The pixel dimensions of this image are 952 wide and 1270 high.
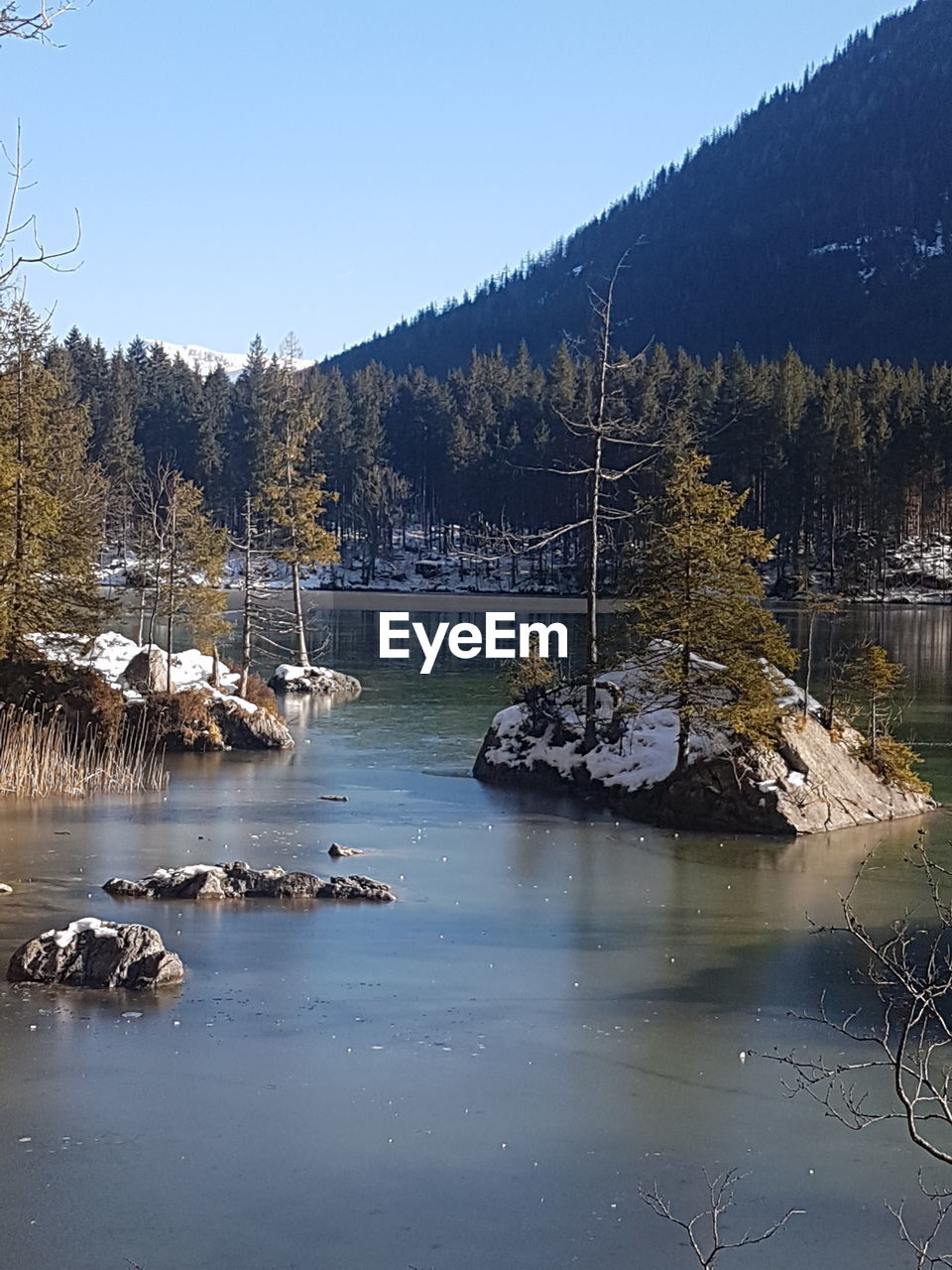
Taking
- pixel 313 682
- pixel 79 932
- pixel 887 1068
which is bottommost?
pixel 887 1068

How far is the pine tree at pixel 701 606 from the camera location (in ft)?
78.8

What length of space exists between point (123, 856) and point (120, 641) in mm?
23182

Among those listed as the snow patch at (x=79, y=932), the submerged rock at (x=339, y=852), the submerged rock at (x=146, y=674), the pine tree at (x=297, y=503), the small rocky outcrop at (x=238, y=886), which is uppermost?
the pine tree at (x=297, y=503)

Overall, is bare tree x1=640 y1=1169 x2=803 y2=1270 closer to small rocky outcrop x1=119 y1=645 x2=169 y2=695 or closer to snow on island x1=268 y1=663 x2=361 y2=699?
small rocky outcrop x1=119 y1=645 x2=169 y2=695

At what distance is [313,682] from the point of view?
45719 millimetres

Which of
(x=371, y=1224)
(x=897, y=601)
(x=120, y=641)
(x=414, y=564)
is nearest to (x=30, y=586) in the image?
(x=120, y=641)

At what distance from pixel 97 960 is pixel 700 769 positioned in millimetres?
12576

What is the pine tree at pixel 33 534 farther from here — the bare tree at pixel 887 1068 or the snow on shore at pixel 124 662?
the bare tree at pixel 887 1068

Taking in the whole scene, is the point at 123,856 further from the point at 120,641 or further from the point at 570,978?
the point at 120,641

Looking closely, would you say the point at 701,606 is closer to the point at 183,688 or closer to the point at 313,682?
the point at 183,688

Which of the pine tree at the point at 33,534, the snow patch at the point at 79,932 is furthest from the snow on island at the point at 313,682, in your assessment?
the snow patch at the point at 79,932

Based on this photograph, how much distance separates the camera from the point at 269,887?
56.3 ft

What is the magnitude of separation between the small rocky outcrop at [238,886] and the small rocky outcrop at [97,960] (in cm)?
314

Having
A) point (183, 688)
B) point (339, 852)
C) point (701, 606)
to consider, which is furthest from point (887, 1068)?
point (183, 688)
